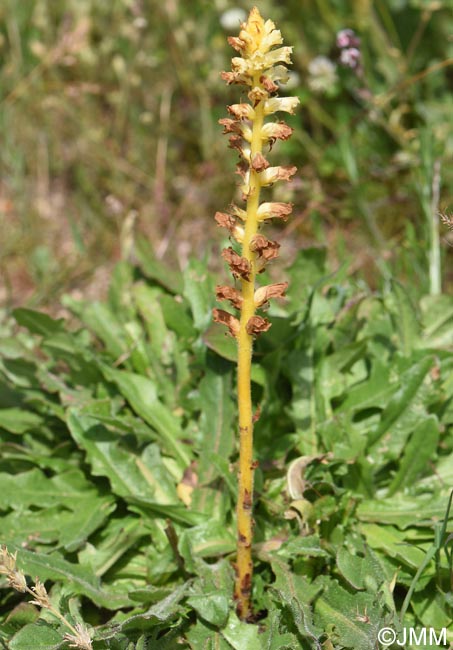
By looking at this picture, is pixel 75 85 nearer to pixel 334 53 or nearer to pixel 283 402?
pixel 334 53

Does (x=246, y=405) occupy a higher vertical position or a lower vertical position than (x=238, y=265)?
lower

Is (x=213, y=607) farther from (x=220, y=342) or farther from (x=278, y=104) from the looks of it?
(x=278, y=104)

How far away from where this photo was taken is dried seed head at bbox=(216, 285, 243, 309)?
1.81 meters

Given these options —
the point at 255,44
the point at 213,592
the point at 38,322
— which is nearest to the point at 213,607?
the point at 213,592

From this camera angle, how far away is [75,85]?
5070mm

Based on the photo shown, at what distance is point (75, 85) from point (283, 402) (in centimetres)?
317

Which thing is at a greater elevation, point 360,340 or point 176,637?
point 360,340

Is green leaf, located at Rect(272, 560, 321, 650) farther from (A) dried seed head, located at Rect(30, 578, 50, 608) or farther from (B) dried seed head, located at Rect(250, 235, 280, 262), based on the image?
(B) dried seed head, located at Rect(250, 235, 280, 262)

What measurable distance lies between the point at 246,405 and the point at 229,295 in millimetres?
290

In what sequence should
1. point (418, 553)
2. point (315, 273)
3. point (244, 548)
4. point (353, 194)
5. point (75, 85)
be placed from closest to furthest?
point (244, 548), point (418, 553), point (315, 273), point (353, 194), point (75, 85)

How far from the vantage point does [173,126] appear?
4984 mm

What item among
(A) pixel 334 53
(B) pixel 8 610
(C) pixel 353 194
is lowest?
(B) pixel 8 610

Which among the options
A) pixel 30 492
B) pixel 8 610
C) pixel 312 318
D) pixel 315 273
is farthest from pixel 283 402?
pixel 8 610

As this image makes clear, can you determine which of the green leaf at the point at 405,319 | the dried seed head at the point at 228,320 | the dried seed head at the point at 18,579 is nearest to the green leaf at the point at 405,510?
the green leaf at the point at 405,319
